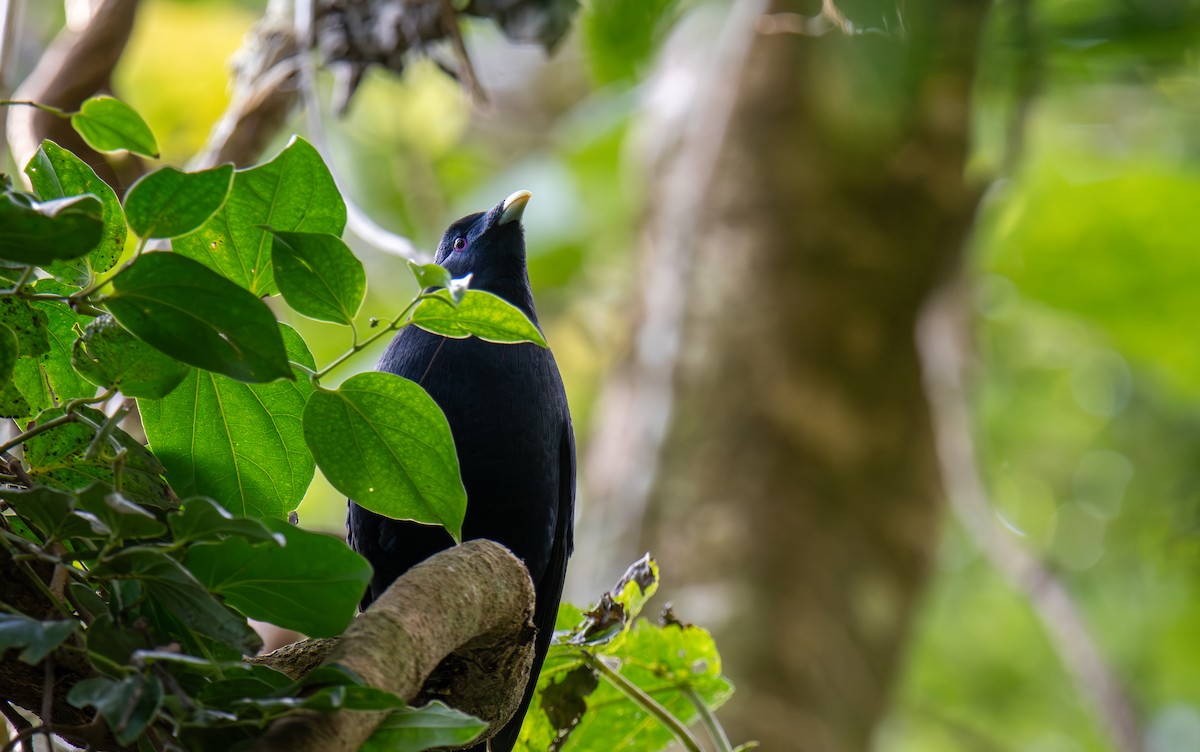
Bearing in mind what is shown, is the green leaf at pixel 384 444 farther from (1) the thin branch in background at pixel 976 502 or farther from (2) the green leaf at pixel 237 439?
(1) the thin branch in background at pixel 976 502

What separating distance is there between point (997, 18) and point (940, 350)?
3746 mm

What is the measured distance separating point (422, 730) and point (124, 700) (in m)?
0.30

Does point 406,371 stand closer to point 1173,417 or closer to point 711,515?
point 711,515

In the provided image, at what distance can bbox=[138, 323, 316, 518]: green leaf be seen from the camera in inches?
57.9

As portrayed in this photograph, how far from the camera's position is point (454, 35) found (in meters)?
3.07

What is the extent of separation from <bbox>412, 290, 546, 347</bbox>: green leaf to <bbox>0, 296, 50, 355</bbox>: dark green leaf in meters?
0.45

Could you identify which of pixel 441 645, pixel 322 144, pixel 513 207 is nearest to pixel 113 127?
pixel 441 645

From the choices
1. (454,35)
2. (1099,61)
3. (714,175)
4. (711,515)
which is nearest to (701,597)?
(711,515)

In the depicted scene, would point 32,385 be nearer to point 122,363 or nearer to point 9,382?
point 9,382

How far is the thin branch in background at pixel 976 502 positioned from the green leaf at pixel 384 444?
4002mm

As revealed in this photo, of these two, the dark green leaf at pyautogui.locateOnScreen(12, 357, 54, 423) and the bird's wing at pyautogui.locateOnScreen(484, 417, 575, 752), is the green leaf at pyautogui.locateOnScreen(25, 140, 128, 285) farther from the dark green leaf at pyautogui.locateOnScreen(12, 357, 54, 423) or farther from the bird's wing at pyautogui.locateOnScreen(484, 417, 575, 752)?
the bird's wing at pyautogui.locateOnScreen(484, 417, 575, 752)

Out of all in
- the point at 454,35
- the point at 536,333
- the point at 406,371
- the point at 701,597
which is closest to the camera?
the point at 536,333

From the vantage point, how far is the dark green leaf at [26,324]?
130 centimetres

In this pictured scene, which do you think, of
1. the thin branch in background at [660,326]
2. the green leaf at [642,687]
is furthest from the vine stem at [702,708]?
the thin branch in background at [660,326]
